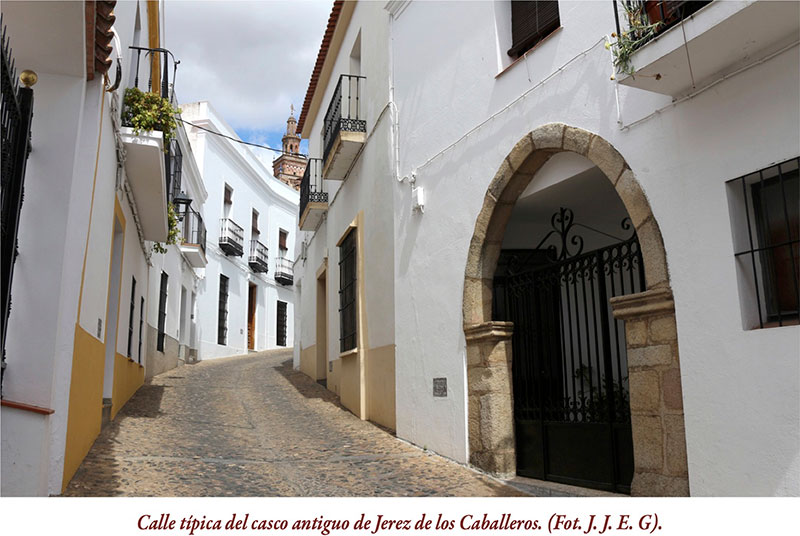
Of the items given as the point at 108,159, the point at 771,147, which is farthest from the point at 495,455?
the point at 108,159

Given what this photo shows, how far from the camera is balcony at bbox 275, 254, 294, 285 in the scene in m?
26.5

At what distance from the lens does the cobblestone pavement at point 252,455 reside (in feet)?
18.3

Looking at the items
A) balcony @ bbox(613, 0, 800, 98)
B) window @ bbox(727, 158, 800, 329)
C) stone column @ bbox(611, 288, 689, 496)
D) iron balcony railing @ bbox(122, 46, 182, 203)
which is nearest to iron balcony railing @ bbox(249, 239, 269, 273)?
iron balcony railing @ bbox(122, 46, 182, 203)

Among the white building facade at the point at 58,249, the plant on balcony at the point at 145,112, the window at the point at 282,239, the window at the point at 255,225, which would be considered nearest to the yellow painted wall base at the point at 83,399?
the white building facade at the point at 58,249

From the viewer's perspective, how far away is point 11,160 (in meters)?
4.11

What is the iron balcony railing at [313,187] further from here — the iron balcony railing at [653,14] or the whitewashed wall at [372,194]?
the iron balcony railing at [653,14]

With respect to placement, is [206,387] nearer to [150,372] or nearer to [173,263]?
[150,372]

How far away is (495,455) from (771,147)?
351cm

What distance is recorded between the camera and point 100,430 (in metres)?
7.00

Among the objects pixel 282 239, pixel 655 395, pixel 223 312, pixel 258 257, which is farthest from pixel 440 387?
pixel 282 239

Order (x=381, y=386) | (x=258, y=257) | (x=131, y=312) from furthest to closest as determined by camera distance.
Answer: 1. (x=258, y=257)
2. (x=131, y=312)
3. (x=381, y=386)

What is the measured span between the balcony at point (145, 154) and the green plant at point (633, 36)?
4.83 metres

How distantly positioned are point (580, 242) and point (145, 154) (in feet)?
15.5

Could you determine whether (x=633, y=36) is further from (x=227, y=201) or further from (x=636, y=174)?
(x=227, y=201)
